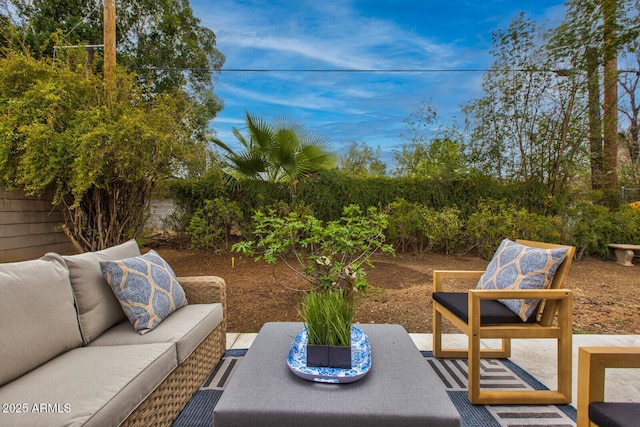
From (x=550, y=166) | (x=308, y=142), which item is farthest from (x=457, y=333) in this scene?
(x=550, y=166)

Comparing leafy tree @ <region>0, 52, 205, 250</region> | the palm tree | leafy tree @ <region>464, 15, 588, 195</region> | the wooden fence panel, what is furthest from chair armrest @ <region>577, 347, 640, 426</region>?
leafy tree @ <region>464, 15, 588, 195</region>

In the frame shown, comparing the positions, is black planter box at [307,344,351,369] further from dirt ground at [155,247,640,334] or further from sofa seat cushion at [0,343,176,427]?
dirt ground at [155,247,640,334]

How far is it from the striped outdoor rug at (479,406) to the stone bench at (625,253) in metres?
4.57

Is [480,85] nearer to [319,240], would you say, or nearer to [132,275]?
[319,240]

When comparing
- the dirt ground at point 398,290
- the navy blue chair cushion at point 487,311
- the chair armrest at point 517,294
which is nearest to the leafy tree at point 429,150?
the dirt ground at point 398,290

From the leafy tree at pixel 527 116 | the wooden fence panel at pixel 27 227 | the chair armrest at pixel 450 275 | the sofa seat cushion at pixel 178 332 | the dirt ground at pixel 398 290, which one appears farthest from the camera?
the leafy tree at pixel 527 116

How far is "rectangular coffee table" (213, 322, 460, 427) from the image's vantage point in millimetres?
1016

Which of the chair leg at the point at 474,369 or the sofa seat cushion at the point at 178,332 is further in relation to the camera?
the chair leg at the point at 474,369

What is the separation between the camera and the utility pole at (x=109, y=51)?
3596mm

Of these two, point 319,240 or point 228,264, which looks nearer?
point 319,240

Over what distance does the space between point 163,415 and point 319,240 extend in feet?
5.37

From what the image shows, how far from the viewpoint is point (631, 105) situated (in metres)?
5.96

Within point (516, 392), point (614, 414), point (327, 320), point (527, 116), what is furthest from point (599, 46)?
point (327, 320)

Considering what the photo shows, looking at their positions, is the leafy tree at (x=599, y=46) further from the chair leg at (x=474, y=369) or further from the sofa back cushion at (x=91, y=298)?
the sofa back cushion at (x=91, y=298)
